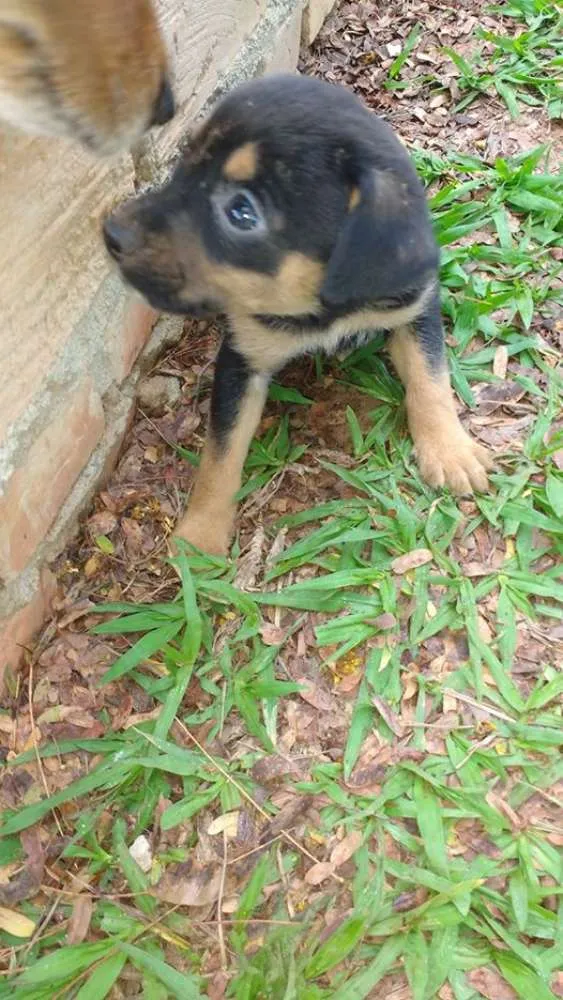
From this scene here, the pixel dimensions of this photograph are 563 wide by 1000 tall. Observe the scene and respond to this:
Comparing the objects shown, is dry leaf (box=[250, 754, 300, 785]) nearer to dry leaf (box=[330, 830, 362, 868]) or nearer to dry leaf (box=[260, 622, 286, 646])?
dry leaf (box=[330, 830, 362, 868])

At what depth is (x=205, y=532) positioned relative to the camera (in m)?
2.69

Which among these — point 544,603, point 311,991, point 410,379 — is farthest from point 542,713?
point 410,379

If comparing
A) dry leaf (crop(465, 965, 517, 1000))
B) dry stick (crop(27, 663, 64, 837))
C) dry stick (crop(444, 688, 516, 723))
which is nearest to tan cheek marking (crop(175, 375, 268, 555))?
dry stick (crop(27, 663, 64, 837))

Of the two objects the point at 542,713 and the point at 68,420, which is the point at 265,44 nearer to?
the point at 68,420

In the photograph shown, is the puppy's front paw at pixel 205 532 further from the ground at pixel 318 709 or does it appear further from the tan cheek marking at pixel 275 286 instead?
the tan cheek marking at pixel 275 286

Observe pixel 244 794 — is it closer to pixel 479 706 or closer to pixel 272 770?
pixel 272 770

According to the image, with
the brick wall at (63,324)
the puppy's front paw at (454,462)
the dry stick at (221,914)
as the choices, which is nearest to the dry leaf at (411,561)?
the puppy's front paw at (454,462)

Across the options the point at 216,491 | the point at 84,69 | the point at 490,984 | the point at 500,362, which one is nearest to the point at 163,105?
the point at 84,69

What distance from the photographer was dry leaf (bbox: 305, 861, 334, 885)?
6.88ft

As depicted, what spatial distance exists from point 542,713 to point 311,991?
34.9 inches

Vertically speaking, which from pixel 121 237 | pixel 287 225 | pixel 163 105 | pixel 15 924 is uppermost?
pixel 163 105

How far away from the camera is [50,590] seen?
2617 millimetres

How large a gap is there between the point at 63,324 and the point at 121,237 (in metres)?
0.32

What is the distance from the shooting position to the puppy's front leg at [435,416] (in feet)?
8.86
